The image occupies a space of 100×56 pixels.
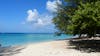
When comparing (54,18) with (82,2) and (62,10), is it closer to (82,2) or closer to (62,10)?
(62,10)

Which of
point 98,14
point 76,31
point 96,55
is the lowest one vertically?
point 96,55

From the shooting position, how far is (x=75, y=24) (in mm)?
17094

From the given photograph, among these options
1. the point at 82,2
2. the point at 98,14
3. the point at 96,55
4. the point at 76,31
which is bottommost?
the point at 96,55

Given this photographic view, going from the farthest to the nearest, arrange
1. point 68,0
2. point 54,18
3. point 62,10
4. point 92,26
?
point 54,18
point 62,10
point 68,0
point 92,26

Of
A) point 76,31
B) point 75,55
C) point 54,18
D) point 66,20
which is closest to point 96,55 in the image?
point 75,55

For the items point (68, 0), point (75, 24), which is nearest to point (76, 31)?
point (75, 24)

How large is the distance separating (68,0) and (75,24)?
11.4 feet

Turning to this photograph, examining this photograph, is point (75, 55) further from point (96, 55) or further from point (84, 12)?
point (84, 12)

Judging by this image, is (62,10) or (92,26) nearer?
(92,26)

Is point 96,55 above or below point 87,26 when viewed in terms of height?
below

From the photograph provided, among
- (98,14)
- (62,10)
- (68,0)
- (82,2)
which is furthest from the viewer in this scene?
(62,10)

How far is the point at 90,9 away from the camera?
15664 mm

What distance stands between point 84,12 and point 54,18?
770 cm

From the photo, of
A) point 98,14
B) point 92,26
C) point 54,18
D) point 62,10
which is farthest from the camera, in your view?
point 54,18
